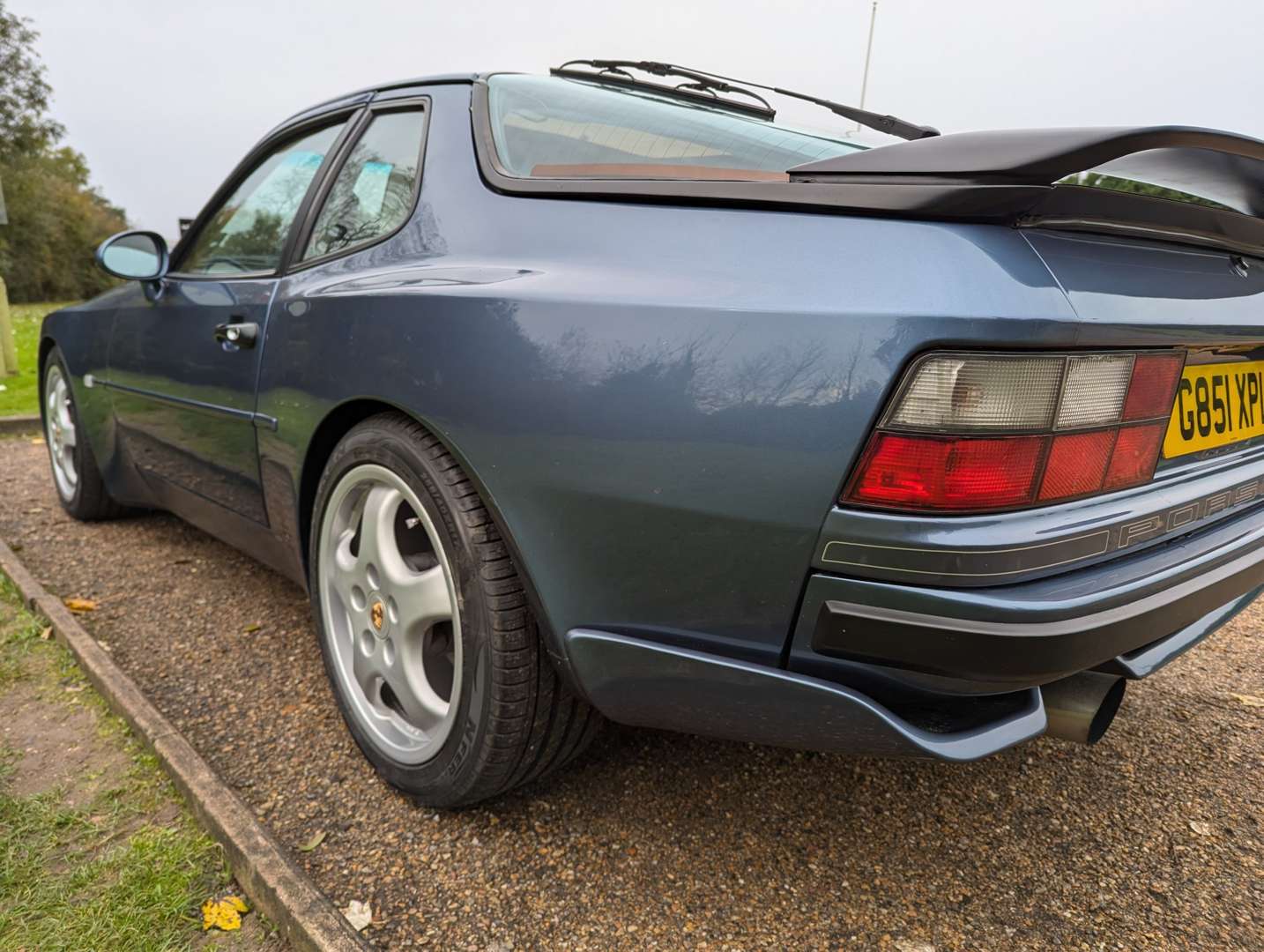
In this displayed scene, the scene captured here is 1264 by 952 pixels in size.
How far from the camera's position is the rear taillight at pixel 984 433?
1117 millimetres

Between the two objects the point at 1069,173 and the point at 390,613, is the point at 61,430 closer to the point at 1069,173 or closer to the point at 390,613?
the point at 390,613

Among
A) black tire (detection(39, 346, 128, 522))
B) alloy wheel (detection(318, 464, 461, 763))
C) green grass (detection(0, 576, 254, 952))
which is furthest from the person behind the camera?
black tire (detection(39, 346, 128, 522))

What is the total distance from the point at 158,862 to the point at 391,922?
500mm

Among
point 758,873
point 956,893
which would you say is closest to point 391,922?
point 758,873

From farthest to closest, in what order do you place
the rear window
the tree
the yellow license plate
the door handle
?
the tree < the door handle < the rear window < the yellow license plate

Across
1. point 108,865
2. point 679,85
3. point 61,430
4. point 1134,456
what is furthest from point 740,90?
point 61,430

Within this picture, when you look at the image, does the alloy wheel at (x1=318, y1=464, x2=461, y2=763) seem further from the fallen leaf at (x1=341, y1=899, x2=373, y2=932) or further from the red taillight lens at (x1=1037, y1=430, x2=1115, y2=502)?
the red taillight lens at (x1=1037, y1=430, x2=1115, y2=502)

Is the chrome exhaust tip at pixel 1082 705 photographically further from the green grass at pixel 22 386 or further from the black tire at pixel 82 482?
the green grass at pixel 22 386

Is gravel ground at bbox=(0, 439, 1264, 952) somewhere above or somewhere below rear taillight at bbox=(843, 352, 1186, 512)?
below

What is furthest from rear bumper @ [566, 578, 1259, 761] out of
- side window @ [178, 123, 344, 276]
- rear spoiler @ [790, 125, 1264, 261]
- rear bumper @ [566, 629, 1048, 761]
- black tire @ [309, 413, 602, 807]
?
side window @ [178, 123, 344, 276]

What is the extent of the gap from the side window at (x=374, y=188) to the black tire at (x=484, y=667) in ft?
1.76

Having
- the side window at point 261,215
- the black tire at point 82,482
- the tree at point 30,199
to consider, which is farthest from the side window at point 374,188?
the tree at point 30,199

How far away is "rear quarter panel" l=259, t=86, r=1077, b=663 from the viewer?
1.13 meters

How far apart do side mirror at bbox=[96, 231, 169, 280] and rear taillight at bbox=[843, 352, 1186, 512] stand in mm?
2602
